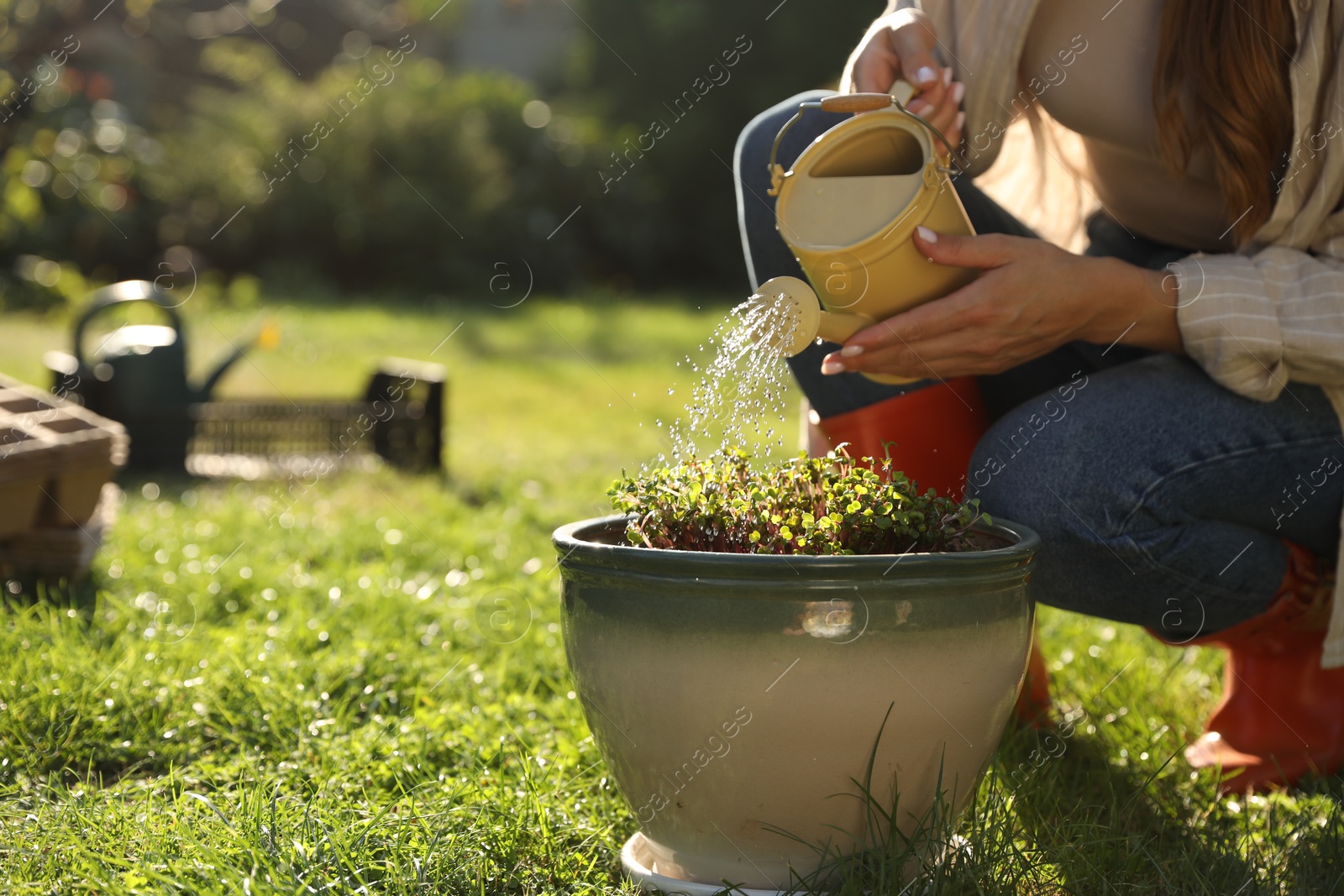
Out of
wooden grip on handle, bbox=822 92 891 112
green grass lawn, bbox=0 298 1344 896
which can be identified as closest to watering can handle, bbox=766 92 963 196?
wooden grip on handle, bbox=822 92 891 112

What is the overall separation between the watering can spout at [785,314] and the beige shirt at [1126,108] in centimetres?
70

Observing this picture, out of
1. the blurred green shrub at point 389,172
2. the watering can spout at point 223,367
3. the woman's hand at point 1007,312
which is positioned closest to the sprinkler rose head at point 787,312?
the woman's hand at point 1007,312

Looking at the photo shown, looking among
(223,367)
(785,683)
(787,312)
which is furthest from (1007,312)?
(223,367)

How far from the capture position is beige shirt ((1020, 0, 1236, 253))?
1.77 m

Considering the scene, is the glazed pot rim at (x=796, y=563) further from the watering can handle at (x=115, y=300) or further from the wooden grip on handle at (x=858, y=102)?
the watering can handle at (x=115, y=300)

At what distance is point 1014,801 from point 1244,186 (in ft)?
3.00

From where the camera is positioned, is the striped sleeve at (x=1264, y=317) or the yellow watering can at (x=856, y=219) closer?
the yellow watering can at (x=856, y=219)

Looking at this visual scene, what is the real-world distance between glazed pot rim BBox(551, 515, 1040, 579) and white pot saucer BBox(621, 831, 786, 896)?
36cm

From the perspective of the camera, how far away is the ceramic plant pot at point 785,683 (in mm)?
1193

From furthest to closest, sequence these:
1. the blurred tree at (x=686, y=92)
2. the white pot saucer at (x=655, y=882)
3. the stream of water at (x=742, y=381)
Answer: the blurred tree at (x=686, y=92)
the stream of water at (x=742, y=381)
the white pot saucer at (x=655, y=882)

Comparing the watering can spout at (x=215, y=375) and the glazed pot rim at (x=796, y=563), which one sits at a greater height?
the glazed pot rim at (x=796, y=563)

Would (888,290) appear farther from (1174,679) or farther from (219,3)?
(219,3)

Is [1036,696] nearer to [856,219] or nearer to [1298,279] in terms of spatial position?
[1298,279]

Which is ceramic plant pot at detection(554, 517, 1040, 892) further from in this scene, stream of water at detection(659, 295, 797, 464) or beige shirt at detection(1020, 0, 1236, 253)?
beige shirt at detection(1020, 0, 1236, 253)
